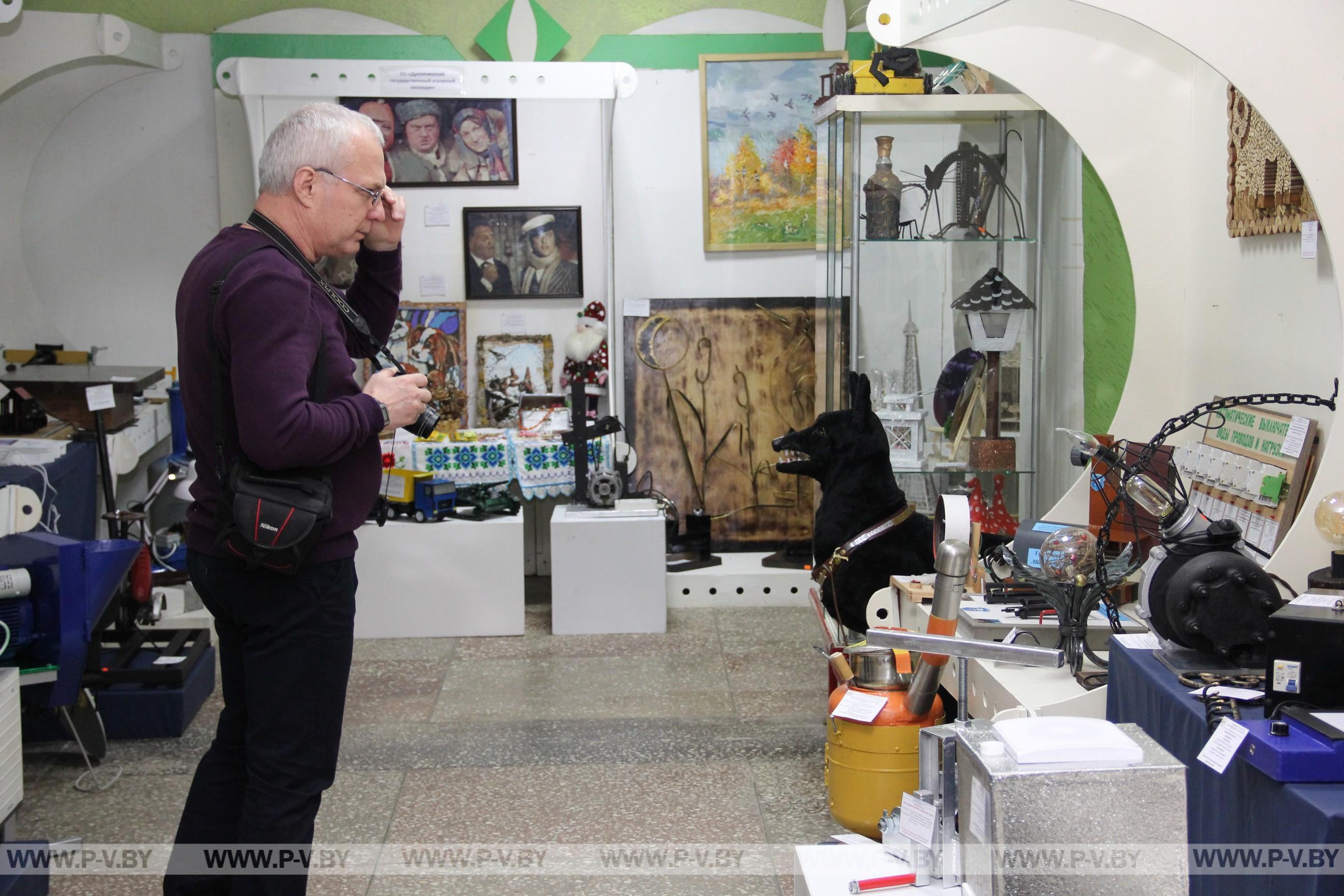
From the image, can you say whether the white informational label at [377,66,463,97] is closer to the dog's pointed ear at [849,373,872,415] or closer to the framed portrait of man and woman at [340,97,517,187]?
the framed portrait of man and woman at [340,97,517,187]

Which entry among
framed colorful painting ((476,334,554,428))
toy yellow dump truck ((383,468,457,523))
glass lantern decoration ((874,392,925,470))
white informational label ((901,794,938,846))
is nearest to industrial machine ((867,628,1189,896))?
white informational label ((901,794,938,846))

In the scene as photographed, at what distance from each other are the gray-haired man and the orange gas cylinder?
1262mm

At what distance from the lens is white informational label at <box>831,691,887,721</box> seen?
288cm

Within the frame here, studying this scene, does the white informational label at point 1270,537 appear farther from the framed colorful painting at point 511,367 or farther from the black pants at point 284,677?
the framed colorful painting at point 511,367

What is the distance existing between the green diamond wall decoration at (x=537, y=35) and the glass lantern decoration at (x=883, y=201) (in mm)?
2201

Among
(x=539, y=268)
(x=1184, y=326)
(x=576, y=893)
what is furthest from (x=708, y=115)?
(x=576, y=893)

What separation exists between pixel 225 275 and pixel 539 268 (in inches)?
153

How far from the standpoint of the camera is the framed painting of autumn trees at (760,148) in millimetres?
5891

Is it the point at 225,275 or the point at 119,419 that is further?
the point at 119,419

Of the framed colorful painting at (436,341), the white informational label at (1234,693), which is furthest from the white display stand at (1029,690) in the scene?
the framed colorful painting at (436,341)

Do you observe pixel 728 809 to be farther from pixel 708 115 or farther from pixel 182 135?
pixel 182 135

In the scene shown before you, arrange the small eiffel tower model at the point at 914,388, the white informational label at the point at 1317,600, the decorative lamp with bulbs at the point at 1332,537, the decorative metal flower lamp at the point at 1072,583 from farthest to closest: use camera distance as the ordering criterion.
A: the small eiffel tower model at the point at 914,388
the decorative metal flower lamp at the point at 1072,583
the decorative lamp with bulbs at the point at 1332,537
the white informational label at the point at 1317,600

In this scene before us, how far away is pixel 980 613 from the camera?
303 cm

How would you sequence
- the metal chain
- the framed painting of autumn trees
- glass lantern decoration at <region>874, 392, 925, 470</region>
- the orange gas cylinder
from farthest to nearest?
the framed painting of autumn trees → glass lantern decoration at <region>874, 392, 925, 470</region> → the orange gas cylinder → the metal chain
